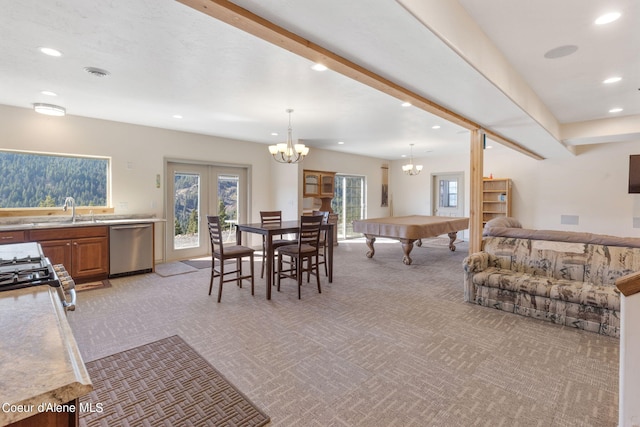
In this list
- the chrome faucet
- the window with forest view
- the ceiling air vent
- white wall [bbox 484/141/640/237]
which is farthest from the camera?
white wall [bbox 484/141/640/237]

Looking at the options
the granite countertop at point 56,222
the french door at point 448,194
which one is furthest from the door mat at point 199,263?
the french door at point 448,194

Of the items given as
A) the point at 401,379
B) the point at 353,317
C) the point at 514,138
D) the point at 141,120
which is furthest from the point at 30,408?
the point at 514,138

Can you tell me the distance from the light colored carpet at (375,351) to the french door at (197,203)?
6.13ft

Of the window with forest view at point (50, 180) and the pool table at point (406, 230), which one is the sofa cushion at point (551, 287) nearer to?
the pool table at point (406, 230)

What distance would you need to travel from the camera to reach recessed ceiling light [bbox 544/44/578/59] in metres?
2.67

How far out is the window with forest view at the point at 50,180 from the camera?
173 inches

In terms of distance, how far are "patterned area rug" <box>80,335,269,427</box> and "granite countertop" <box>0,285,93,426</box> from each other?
3.48ft

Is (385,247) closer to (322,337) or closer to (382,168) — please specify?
(382,168)

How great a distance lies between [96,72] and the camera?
3.13 metres

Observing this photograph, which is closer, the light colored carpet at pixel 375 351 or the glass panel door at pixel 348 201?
the light colored carpet at pixel 375 351

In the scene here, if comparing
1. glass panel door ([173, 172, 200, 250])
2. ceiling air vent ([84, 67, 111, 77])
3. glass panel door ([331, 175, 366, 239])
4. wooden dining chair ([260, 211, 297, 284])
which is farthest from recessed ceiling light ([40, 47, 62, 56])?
glass panel door ([331, 175, 366, 239])

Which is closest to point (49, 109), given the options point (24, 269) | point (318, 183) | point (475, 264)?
point (24, 269)

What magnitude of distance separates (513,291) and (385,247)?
14.0 ft

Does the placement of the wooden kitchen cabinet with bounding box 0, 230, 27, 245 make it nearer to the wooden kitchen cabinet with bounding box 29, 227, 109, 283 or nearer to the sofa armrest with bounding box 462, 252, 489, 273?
the wooden kitchen cabinet with bounding box 29, 227, 109, 283
